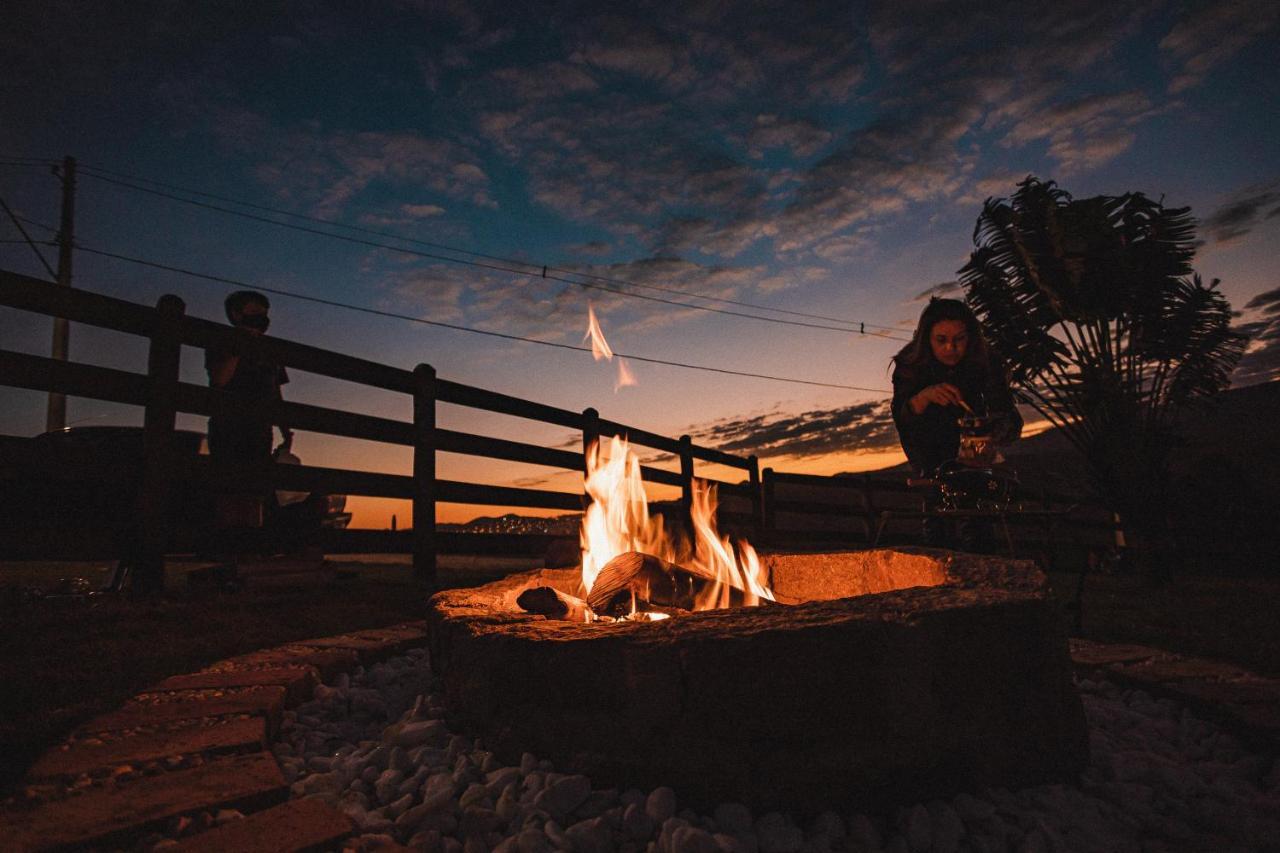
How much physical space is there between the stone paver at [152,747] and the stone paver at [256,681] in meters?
0.32

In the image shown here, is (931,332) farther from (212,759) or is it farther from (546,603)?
(212,759)

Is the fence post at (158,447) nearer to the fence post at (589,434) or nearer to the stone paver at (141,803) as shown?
the stone paver at (141,803)

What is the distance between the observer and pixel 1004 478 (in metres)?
2.31

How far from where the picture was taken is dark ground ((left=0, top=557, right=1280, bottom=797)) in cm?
169

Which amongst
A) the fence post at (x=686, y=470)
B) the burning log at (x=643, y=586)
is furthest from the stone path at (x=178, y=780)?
the fence post at (x=686, y=470)

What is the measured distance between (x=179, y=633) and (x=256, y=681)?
888mm

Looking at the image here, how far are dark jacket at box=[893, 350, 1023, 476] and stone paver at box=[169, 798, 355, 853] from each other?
2339 mm

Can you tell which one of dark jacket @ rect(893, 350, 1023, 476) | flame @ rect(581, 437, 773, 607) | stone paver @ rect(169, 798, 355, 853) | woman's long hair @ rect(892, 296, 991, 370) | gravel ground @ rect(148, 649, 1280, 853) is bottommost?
gravel ground @ rect(148, 649, 1280, 853)

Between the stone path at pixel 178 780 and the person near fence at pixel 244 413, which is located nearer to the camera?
the stone path at pixel 178 780

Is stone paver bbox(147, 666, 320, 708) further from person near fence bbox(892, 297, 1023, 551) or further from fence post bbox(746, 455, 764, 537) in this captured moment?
fence post bbox(746, 455, 764, 537)

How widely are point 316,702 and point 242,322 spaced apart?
122 inches

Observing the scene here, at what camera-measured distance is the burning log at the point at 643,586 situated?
2445 millimetres

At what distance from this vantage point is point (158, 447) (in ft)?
10.5

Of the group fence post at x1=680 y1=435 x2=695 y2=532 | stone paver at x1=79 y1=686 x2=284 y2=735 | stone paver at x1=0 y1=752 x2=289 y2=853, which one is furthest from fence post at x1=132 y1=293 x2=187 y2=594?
fence post at x1=680 y1=435 x2=695 y2=532
